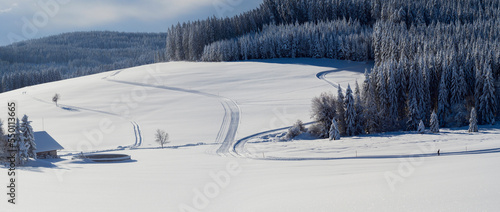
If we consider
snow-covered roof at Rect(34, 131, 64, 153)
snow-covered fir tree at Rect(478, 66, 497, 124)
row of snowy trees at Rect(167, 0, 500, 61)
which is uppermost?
row of snowy trees at Rect(167, 0, 500, 61)

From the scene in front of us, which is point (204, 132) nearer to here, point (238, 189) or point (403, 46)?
point (238, 189)

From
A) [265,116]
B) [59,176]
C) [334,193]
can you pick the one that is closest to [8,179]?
[59,176]

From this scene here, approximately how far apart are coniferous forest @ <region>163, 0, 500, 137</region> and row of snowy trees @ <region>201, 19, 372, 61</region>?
1.03 feet

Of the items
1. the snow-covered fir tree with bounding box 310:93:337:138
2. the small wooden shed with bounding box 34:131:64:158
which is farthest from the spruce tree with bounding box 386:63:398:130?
the small wooden shed with bounding box 34:131:64:158

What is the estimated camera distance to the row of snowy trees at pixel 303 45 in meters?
111

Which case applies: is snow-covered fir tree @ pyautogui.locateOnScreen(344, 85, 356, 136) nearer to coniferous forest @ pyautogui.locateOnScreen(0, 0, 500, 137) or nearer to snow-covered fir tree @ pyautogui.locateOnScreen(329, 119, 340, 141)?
coniferous forest @ pyautogui.locateOnScreen(0, 0, 500, 137)

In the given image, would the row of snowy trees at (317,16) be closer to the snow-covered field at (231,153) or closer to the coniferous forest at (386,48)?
the coniferous forest at (386,48)

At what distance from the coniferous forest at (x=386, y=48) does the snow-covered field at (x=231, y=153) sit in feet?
22.8

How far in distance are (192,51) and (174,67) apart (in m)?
17.4

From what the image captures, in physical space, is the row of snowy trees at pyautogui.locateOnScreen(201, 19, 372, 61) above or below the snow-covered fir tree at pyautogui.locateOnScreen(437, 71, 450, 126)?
above

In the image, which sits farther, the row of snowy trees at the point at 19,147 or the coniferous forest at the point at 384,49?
the coniferous forest at the point at 384,49

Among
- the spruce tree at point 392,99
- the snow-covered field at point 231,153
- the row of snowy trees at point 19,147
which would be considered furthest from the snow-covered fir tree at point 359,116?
the row of snowy trees at point 19,147

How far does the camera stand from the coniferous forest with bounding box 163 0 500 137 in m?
54.1

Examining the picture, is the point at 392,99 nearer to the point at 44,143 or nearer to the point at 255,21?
the point at 44,143
